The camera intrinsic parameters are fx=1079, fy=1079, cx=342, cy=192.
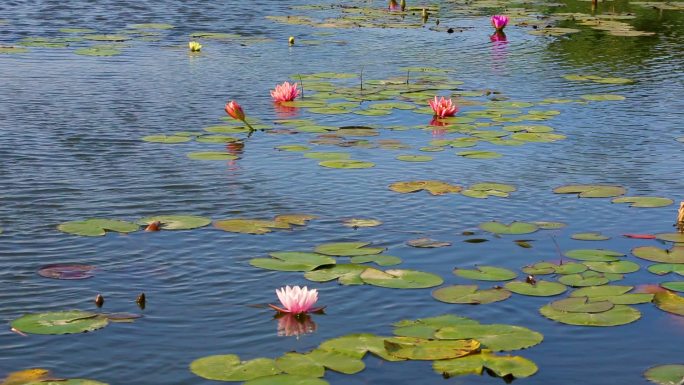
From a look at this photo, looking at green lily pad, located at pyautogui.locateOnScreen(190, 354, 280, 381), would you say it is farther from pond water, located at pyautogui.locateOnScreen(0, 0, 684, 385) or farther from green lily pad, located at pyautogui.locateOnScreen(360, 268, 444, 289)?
green lily pad, located at pyautogui.locateOnScreen(360, 268, 444, 289)

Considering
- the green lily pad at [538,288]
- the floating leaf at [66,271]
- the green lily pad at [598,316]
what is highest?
the floating leaf at [66,271]

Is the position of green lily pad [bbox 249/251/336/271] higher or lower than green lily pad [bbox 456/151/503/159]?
higher

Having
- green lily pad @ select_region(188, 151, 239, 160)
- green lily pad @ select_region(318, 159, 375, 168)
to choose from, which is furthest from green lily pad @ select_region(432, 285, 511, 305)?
green lily pad @ select_region(188, 151, 239, 160)

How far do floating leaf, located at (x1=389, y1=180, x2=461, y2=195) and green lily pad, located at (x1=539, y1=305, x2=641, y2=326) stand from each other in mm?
1978

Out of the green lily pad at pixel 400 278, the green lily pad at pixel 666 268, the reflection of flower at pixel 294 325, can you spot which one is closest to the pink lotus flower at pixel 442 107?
the green lily pad at pixel 666 268

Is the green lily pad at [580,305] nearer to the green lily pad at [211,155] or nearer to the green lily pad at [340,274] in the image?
the green lily pad at [340,274]

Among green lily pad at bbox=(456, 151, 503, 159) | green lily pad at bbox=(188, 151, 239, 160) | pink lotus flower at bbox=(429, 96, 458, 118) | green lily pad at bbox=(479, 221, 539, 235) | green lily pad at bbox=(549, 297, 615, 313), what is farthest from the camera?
pink lotus flower at bbox=(429, 96, 458, 118)

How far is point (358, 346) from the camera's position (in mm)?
4031

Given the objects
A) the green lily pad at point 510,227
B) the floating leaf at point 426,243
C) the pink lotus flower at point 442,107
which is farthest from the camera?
the pink lotus flower at point 442,107

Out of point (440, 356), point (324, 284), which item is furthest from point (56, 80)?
point (440, 356)

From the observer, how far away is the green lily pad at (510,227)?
5637 millimetres

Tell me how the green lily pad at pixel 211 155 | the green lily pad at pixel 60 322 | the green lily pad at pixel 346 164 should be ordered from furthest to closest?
the green lily pad at pixel 211 155 < the green lily pad at pixel 346 164 < the green lily pad at pixel 60 322

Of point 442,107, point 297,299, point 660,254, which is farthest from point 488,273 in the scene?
point 442,107

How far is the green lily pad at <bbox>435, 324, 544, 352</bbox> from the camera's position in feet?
13.4
